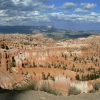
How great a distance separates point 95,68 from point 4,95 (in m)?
86.6

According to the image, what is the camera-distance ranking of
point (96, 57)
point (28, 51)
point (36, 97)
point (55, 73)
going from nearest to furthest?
point (36, 97)
point (55, 73)
point (28, 51)
point (96, 57)

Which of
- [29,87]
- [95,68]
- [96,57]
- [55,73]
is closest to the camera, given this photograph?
[29,87]

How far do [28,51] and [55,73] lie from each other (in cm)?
3705

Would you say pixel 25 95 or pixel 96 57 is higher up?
pixel 25 95

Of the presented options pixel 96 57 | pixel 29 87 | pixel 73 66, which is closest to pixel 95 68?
pixel 73 66

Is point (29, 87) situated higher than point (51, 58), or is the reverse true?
point (29, 87)

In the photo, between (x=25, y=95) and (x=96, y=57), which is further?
(x=96, y=57)

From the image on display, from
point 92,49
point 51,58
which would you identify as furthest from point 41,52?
point 92,49

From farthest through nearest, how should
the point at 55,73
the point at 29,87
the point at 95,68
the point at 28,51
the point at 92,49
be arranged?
the point at 92,49
the point at 28,51
the point at 95,68
the point at 55,73
the point at 29,87

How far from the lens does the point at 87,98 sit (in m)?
14.7

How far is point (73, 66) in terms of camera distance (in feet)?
341

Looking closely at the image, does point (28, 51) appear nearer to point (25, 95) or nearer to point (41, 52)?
point (41, 52)

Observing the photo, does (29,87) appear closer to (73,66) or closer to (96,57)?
(73,66)

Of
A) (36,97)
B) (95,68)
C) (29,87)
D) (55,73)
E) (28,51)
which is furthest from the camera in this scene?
(28,51)
